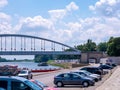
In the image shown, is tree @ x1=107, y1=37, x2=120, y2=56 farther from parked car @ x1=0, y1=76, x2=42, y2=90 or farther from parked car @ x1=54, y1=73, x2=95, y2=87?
parked car @ x1=0, y1=76, x2=42, y2=90

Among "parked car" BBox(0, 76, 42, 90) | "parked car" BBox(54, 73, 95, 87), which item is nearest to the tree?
"parked car" BBox(54, 73, 95, 87)

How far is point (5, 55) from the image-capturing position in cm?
13638

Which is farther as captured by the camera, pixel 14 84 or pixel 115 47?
pixel 115 47

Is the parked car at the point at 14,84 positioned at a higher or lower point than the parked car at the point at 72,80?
higher

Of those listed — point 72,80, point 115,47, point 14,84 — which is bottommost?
point 72,80

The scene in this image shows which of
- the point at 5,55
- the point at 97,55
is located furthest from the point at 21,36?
the point at 97,55

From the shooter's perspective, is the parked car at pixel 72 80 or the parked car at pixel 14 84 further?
the parked car at pixel 72 80

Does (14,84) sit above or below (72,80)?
above

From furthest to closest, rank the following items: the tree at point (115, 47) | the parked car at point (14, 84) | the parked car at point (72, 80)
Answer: the tree at point (115, 47) < the parked car at point (72, 80) < the parked car at point (14, 84)

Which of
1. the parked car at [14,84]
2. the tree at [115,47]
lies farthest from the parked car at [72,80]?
the tree at [115,47]

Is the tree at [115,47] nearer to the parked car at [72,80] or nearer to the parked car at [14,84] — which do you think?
the parked car at [72,80]

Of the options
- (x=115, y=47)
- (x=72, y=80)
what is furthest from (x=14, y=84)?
(x=115, y=47)

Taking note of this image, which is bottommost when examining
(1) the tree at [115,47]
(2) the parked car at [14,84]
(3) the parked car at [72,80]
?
(3) the parked car at [72,80]

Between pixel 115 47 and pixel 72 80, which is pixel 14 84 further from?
pixel 115 47
